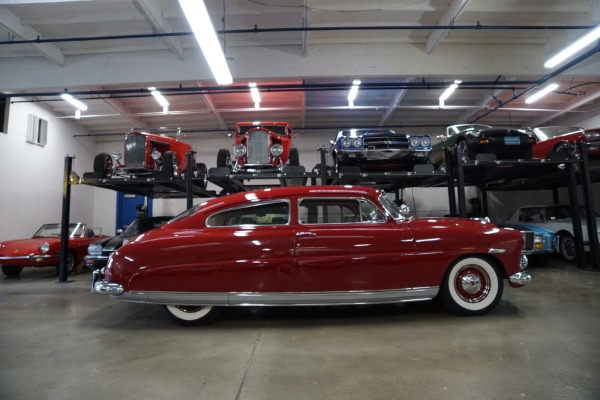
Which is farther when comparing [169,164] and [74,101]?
[74,101]

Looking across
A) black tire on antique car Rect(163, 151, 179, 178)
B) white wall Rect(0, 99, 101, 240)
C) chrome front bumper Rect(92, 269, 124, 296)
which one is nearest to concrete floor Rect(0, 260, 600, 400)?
chrome front bumper Rect(92, 269, 124, 296)

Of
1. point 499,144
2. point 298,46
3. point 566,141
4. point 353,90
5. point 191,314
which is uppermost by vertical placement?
point 298,46

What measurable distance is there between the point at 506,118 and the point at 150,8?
1246 centimetres

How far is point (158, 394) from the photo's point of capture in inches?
77.1

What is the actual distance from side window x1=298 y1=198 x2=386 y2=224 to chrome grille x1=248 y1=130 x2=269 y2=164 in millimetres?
3623

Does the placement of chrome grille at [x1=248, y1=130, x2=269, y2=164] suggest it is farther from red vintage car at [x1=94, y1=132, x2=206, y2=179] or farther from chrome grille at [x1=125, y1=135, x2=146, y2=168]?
chrome grille at [x1=125, y1=135, x2=146, y2=168]

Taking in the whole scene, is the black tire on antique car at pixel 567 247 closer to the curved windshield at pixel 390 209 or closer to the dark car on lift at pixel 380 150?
the dark car on lift at pixel 380 150

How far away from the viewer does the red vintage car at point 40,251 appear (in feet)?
21.3

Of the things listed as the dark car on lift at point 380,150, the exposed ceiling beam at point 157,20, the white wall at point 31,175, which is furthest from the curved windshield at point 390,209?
the white wall at point 31,175

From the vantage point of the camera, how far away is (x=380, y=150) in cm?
640

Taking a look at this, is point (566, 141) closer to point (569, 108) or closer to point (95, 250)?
point (569, 108)

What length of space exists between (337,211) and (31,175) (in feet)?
36.0

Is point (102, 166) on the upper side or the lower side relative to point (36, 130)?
lower

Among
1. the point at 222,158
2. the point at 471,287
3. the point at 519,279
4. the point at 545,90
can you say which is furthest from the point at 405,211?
the point at 545,90
